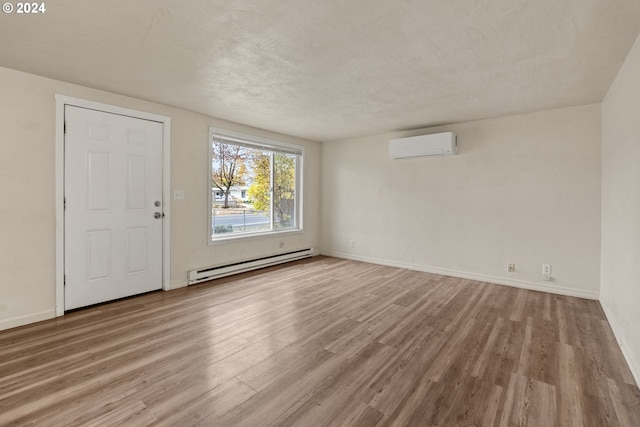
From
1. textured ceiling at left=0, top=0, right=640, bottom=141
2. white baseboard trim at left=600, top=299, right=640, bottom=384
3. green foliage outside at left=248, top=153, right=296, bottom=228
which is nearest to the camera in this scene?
textured ceiling at left=0, top=0, right=640, bottom=141

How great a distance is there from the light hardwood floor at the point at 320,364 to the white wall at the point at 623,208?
215 mm

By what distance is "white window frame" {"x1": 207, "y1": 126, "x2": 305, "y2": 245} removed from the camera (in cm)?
423

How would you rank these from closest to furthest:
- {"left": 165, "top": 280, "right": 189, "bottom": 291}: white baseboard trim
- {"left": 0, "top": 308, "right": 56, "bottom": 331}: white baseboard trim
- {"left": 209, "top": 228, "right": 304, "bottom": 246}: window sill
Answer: {"left": 0, "top": 308, "right": 56, "bottom": 331}: white baseboard trim < {"left": 165, "top": 280, "right": 189, "bottom": 291}: white baseboard trim < {"left": 209, "top": 228, "right": 304, "bottom": 246}: window sill

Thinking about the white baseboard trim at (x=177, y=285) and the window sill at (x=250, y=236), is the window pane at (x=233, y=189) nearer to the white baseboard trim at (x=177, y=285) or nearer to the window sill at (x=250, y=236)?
the window sill at (x=250, y=236)

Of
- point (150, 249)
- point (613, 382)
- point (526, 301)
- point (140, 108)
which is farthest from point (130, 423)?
point (526, 301)

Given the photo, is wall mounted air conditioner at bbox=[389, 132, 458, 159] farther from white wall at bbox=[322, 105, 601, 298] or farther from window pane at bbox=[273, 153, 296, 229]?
window pane at bbox=[273, 153, 296, 229]

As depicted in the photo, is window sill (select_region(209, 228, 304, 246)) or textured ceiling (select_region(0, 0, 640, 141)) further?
window sill (select_region(209, 228, 304, 246))

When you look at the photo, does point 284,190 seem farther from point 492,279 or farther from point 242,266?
point 492,279

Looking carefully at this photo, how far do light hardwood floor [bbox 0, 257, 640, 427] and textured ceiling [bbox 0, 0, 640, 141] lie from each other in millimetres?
2286

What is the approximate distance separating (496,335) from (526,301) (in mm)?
1199

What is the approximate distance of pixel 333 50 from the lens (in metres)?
2.28

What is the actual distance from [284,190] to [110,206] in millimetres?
2760

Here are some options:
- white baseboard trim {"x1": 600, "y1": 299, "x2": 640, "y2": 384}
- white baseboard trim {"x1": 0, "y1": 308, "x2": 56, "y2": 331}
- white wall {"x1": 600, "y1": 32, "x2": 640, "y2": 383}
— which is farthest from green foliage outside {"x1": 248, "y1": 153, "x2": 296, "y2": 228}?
white baseboard trim {"x1": 600, "y1": 299, "x2": 640, "y2": 384}

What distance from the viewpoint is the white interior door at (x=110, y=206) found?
306 centimetres
